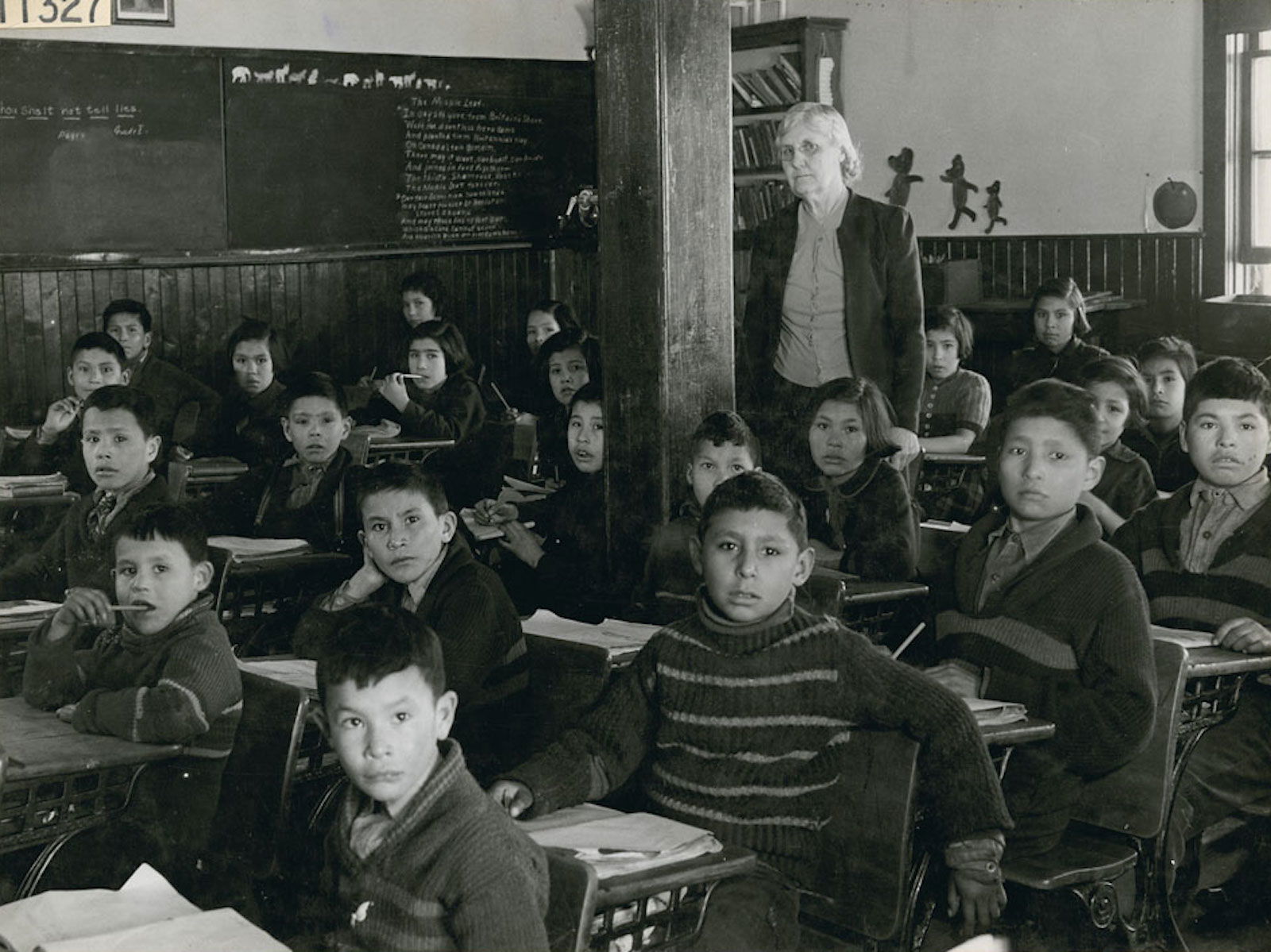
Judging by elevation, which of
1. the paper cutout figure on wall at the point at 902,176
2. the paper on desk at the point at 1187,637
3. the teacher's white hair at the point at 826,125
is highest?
the paper cutout figure on wall at the point at 902,176

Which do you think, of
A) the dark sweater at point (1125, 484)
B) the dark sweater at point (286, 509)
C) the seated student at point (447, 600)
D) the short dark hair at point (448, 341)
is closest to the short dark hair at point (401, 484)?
the seated student at point (447, 600)

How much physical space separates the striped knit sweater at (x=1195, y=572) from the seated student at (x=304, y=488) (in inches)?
77.7

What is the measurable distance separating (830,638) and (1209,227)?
5.53 metres

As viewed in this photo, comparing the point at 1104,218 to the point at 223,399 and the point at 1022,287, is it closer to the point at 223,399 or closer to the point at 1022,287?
the point at 1022,287

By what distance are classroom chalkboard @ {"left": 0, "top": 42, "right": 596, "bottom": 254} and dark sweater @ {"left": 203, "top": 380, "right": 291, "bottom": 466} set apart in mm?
1312

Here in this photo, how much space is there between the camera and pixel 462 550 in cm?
279

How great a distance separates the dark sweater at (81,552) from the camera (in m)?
3.45

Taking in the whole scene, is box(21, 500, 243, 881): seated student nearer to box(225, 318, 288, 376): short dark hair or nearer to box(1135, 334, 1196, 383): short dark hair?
box(1135, 334, 1196, 383): short dark hair

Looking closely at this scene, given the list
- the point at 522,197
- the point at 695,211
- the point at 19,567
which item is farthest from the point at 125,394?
the point at 522,197

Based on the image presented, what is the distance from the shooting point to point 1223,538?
2879mm

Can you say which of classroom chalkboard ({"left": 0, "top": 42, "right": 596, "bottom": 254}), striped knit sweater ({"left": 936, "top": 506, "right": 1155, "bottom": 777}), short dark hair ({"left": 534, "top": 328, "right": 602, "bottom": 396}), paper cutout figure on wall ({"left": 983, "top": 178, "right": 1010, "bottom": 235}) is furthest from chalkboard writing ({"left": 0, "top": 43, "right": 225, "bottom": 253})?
striped knit sweater ({"left": 936, "top": 506, "right": 1155, "bottom": 777})

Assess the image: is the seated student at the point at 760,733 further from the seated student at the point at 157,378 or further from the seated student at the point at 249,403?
the seated student at the point at 157,378

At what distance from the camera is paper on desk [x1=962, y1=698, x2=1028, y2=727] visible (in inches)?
85.9

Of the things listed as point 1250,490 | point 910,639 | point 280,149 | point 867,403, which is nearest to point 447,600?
point 910,639
